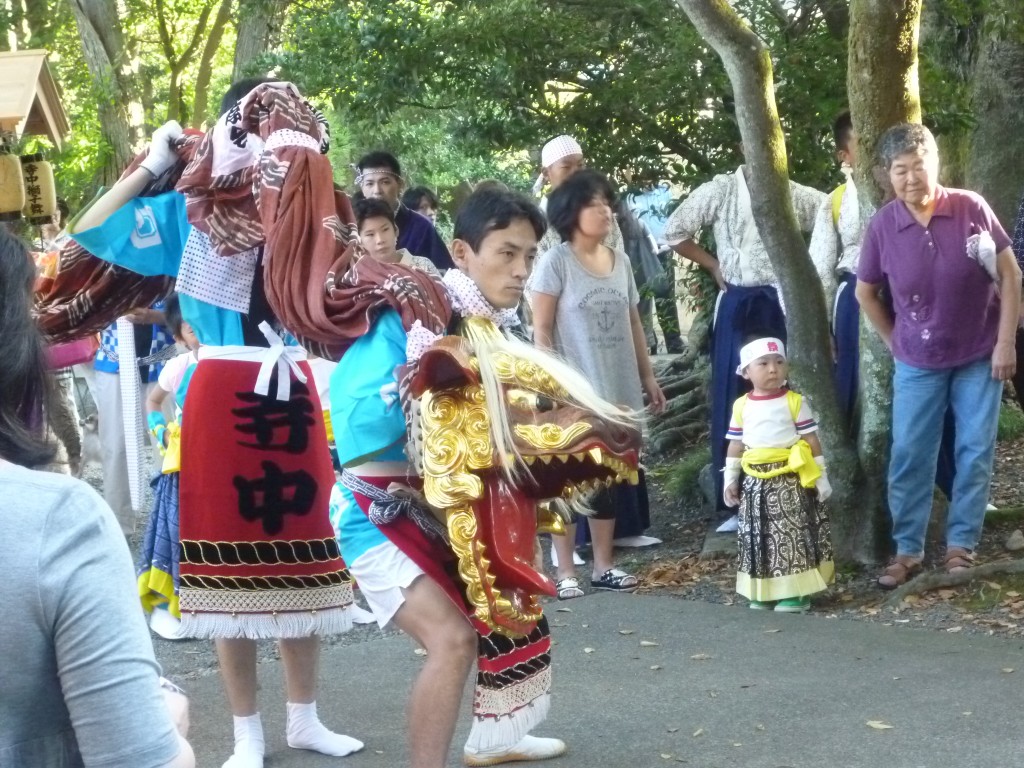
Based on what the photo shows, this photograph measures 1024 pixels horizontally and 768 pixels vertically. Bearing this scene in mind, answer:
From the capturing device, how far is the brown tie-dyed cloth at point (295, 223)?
10.9ft

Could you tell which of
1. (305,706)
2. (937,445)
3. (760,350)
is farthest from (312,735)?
(937,445)

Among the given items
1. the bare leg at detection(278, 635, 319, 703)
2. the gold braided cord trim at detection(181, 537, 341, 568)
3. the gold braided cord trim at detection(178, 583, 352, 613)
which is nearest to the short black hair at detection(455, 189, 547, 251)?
the gold braided cord trim at detection(181, 537, 341, 568)

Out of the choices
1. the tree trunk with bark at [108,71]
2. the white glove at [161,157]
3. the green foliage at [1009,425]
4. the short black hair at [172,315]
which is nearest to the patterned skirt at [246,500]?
the white glove at [161,157]

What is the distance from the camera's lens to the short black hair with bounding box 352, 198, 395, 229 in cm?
691

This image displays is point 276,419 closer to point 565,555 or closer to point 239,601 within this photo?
point 239,601

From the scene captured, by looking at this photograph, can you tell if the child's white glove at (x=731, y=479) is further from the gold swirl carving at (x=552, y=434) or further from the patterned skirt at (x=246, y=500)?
the gold swirl carving at (x=552, y=434)

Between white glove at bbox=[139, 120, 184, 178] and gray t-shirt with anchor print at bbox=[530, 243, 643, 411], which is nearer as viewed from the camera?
white glove at bbox=[139, 120, 184, 178]

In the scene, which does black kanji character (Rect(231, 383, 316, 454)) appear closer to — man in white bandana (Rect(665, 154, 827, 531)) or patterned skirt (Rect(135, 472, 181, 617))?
patterned skirt (Rect(135, 472, 181, 617))

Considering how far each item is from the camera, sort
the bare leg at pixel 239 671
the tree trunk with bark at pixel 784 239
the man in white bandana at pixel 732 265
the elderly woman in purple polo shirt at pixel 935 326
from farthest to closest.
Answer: the man in white bandana at pixel 732 265 < the tree trunk with bark at pixel 784 239 < the elderly woman in purple polo shirt at pixel 935 326 < the bare leg at pixel 239 671

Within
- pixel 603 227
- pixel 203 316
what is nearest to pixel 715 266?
pixel 603 227

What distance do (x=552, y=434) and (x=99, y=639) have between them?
1.78m

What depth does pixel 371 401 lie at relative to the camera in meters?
3.36

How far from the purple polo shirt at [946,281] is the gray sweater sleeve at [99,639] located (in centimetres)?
487

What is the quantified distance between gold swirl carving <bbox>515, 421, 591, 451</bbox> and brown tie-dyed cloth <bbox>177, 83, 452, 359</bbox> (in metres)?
0.33
